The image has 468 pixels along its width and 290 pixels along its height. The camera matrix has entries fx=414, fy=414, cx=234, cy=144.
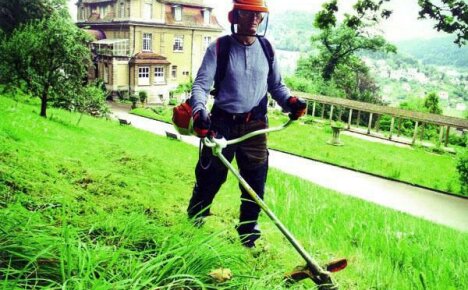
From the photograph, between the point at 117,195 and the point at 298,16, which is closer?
the point at 117,195

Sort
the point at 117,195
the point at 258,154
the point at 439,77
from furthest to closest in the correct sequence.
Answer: the point at 439,77 < the point at 117,195 < the point at 258,154

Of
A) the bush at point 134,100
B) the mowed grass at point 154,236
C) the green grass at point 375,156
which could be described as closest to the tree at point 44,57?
the mowed grass at point 154,236

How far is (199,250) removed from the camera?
1.84 meters

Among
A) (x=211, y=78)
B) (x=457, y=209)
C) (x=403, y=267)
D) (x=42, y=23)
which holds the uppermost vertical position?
(x=42, y=23)

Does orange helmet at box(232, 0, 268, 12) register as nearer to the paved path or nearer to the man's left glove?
the man's left glove

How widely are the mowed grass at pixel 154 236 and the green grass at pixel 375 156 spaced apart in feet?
19.1

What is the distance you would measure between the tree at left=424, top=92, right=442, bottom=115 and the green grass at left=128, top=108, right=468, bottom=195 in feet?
47.7

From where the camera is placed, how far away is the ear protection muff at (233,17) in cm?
259

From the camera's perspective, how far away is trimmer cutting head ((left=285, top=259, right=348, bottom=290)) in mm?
2023

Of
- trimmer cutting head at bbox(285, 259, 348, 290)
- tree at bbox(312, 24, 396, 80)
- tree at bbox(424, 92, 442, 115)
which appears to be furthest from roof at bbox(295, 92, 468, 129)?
trimmer cutting head at bbox(285, 259, 348, 290)

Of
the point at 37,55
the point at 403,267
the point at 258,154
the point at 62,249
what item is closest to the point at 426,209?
the point at 403,267

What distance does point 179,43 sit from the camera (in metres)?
23.1

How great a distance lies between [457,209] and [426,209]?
75 cm

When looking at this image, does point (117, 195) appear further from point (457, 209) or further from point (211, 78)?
point (457, 209)
